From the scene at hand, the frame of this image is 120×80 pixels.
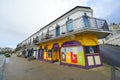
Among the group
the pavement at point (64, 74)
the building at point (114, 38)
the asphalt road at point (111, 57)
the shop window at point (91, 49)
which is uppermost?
the building at point (114, 38)

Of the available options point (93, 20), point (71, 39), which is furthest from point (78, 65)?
point (93, 20)

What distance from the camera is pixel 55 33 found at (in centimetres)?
1662

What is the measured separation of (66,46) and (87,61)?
3.92 meters

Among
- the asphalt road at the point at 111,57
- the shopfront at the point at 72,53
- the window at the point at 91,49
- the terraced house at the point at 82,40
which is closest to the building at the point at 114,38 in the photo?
the asphalt road at the point at 111,57

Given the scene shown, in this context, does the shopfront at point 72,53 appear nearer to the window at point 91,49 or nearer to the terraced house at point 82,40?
the terraced house at point 82,40

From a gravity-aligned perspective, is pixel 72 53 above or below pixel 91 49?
below

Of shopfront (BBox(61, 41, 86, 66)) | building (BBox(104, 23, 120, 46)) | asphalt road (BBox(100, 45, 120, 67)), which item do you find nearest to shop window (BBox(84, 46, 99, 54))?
shopfront (BBox(61, 41, 86, 66))

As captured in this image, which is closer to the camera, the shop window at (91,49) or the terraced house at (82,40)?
the terraced house at (82,40)

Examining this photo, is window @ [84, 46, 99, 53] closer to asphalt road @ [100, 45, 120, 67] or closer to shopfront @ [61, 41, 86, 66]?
shopfront @ [61, 41, 86, 66]

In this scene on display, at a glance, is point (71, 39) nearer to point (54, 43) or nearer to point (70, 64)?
point (70, 64)

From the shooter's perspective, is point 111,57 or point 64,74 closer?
point 64,74

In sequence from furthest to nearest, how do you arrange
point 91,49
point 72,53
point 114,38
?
1. point 114,38
2. point 72,53
3. point 91,49

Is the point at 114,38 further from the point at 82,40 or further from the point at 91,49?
the point at 82,40

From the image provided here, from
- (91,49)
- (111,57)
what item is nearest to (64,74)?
(91,49)
